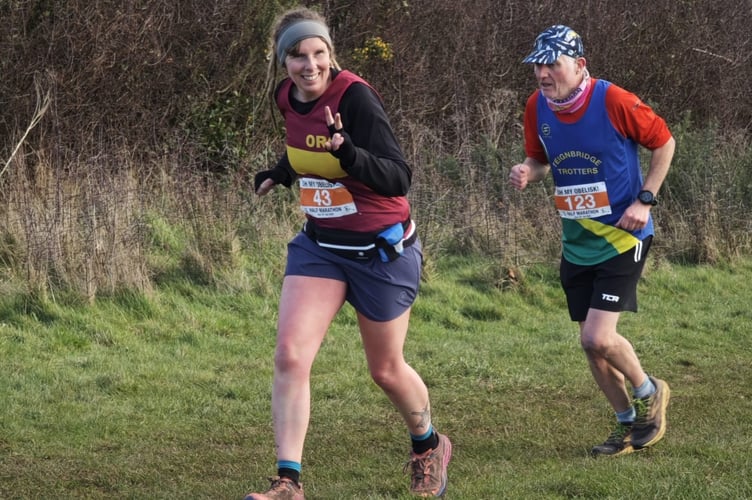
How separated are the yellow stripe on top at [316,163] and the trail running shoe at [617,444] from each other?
214cm

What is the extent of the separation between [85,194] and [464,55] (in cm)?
808

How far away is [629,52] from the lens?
1805 centimetres

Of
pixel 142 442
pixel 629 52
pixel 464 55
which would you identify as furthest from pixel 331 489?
pixel 629 52

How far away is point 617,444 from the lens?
19.2 ft

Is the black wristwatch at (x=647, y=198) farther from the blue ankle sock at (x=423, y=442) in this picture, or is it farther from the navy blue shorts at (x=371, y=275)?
the blue ankle sock at (x=423, y=442)

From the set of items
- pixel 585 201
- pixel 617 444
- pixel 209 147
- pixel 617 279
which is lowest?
pixel 617 444

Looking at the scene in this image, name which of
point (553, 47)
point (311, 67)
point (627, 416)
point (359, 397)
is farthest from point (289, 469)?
point (359, 397)

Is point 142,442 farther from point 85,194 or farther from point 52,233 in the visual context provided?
point 85,194

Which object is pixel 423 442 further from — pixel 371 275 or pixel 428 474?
pixel 371 275

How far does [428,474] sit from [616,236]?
1.50 metres

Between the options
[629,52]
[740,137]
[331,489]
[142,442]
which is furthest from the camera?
[629,52]

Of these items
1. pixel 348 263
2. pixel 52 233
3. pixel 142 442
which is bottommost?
pixel 142 442

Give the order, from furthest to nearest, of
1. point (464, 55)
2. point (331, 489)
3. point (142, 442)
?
point (464, 55) < point (142, 442) < point (331, 489)

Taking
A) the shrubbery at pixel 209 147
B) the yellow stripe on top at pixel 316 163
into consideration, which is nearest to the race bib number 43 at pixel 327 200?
the yellow stripe on top at pixel 316 163
